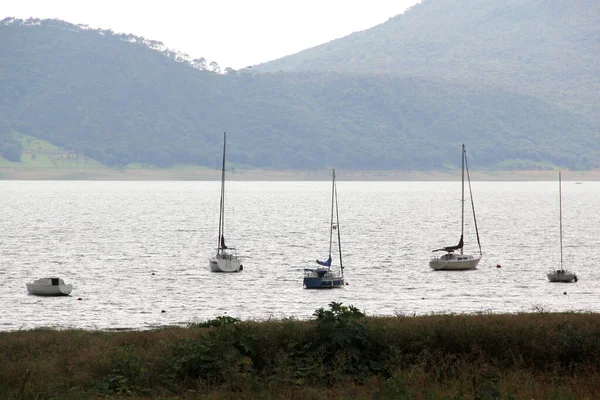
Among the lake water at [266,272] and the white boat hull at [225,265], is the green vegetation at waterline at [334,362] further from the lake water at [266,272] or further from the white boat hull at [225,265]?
the white boat hull at [225,265]

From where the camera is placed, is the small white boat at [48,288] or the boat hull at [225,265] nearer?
the small white boat at [48,288]

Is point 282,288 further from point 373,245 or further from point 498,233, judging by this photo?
point 498,233

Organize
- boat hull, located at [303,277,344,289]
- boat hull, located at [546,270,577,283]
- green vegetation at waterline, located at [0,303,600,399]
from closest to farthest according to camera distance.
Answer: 1. green vegetation at waterline, located at [0,303,600,399]
2. boat hull, located at [303,277,344,289]
3. boat hull, located at [546,270,577,283]

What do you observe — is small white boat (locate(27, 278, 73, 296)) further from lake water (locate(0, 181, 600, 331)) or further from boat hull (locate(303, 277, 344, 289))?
boat hull (locate(303, 277, 344, 289))

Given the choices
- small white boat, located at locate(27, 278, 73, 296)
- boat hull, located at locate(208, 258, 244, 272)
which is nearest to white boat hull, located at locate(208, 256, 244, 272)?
boat hull, located at locate(208, 258, 244, 272)

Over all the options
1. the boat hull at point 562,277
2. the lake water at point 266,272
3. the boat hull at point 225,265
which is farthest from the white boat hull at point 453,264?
the boat hull at point 225,265

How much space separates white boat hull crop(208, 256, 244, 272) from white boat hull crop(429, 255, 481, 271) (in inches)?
819

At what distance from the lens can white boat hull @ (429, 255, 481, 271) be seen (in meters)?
92.5

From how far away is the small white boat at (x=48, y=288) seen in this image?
68.4 m

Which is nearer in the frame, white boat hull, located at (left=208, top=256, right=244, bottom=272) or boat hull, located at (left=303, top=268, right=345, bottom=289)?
boat hull, located at (left=303, top=268, right=345, bottom=289)

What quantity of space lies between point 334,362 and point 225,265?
66035 mm

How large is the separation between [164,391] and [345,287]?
179 ft

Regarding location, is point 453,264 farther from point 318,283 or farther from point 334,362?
point 334,362

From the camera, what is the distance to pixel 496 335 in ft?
83.9
